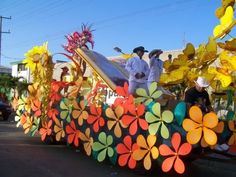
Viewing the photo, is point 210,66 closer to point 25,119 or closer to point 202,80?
point 202,80

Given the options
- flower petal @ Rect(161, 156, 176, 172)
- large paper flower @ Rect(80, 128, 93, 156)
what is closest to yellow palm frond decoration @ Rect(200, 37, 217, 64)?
flower petal @ Rect(161, 156, 176, 172)

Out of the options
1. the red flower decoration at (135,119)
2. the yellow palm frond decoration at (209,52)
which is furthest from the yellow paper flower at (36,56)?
the yellow palm frond decoration at (209,52)

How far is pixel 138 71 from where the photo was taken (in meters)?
9.22

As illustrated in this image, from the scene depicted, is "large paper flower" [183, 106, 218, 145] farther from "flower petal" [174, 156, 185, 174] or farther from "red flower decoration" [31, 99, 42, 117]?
"red flower decoration" [31, 99, 42, 117]

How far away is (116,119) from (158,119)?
3.57 feet

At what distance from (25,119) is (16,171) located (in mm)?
3211

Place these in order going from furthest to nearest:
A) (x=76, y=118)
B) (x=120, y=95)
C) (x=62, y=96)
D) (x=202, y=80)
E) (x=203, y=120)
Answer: (x=62, y=96)
(x=76, y=118)
(x=120, y=95)
(x=202, y=80)
(x=203, y=120)

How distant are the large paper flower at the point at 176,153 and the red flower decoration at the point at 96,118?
6.15 feet

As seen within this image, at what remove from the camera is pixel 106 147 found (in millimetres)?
7883

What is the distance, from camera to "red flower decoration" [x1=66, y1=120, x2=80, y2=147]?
8.81 meters

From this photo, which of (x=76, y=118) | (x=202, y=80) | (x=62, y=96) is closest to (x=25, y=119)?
(x=62, y=96)

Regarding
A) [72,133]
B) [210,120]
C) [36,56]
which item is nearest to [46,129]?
[72,133]

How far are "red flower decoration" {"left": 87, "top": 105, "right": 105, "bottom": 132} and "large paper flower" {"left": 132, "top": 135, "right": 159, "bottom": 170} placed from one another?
1.28 meters

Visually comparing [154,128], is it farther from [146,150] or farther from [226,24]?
[226,24]
